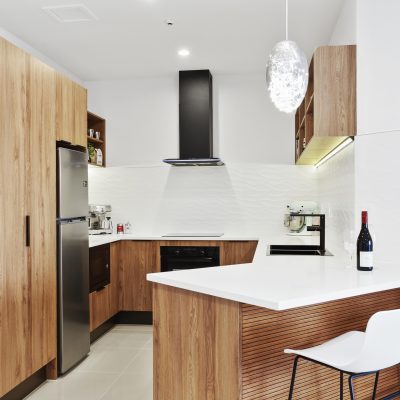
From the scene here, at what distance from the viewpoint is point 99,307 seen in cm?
439

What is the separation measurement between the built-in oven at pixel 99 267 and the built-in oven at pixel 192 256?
68 cm

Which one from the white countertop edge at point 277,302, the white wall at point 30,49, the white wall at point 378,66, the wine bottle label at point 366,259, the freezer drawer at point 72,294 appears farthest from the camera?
the white wall at point 30,49

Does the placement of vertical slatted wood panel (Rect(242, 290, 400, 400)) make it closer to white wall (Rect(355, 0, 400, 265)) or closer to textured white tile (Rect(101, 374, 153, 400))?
white wall (Rect(355, 0, 400, 265))

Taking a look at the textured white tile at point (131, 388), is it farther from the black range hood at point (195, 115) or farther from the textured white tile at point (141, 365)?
the black range hood at point (195, 115)

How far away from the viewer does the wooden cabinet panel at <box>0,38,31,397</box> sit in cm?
273

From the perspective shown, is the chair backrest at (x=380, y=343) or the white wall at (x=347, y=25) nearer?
the chair backrest at (x=380, y=343)

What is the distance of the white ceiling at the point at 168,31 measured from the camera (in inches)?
141

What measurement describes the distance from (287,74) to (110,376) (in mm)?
2545

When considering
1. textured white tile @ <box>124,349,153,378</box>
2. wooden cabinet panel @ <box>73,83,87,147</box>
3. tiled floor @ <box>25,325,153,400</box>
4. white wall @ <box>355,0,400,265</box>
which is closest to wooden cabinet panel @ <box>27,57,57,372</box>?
tiled floor @ <box>25,325,153,400</box>

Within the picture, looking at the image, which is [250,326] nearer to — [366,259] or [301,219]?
[366,259]

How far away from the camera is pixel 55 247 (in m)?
3.37

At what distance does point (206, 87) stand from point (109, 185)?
1.70 metres

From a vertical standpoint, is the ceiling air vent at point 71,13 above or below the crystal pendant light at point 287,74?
above

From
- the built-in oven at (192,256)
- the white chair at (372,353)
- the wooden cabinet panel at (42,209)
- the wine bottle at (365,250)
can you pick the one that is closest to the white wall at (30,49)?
the wooden cabinet panel at (42,209)
